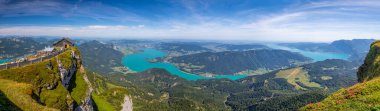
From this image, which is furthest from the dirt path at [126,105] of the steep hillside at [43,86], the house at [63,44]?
the steep hillside at [43,86]

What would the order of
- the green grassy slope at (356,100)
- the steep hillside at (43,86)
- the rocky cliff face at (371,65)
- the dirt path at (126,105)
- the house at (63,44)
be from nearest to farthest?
the green grassy slope at (356,100)
the steep hillside at (43,86)
the rocky cliff face at (371,65)
the house at (63,44)
the dirt path at (126,105)

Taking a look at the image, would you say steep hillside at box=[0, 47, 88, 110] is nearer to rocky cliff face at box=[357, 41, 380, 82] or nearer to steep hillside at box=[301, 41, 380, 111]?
steep hillside at box=[301, 41, 380, 111]

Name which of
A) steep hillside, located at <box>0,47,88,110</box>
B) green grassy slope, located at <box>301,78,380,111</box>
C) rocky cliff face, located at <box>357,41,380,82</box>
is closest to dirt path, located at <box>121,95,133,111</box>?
steep hillside, located at <box>0,47,88,110</box>

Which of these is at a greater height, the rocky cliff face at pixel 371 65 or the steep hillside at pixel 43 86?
the rocky cliff face at pixel 371 65

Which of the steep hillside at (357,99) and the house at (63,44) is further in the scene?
the house at (63,44)

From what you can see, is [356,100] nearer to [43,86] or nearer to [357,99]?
[357,99]

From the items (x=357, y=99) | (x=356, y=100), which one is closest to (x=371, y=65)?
(x=357, y=99)

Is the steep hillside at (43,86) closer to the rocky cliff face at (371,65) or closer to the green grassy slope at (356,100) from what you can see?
the green grassy slope at (356,100)

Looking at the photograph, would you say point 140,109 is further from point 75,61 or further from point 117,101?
point 75,61
